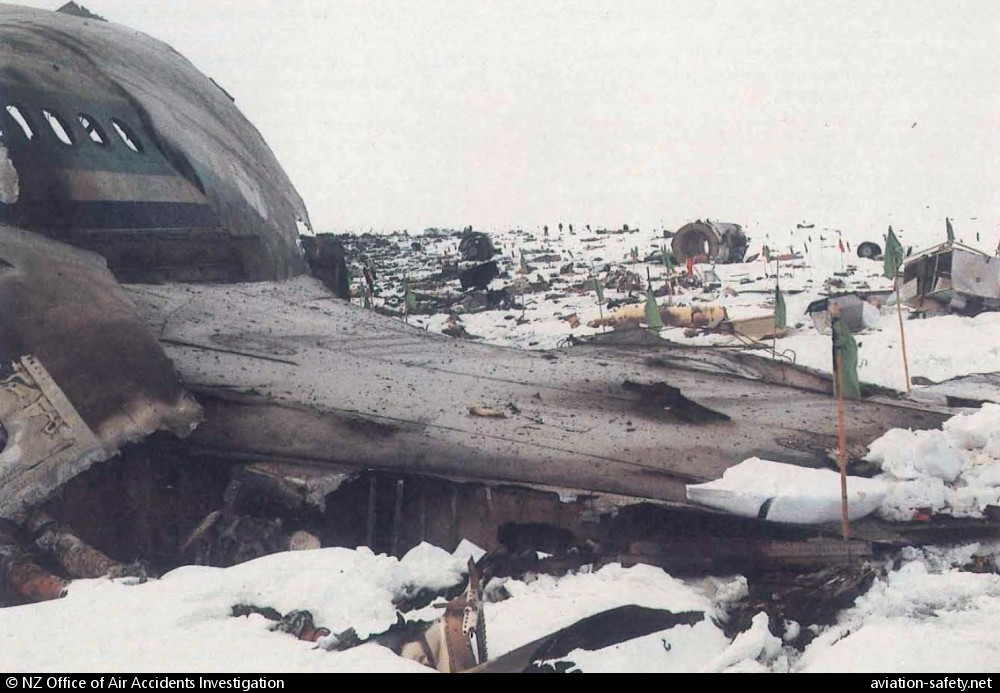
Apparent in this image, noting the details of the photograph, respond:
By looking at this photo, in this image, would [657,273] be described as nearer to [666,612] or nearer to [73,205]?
[73,205]

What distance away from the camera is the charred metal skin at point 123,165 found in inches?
434

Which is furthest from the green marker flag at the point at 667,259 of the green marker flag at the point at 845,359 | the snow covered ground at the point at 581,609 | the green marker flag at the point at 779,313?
the snow covered ground at the point at 581,609

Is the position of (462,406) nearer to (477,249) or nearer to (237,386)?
(237,386)

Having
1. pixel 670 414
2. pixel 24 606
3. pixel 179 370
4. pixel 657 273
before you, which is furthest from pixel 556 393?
pixel 657 273

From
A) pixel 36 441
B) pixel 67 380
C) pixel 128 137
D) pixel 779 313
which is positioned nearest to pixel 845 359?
pixel 67 380

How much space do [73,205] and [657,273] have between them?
2207 centimetres

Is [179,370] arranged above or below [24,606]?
above

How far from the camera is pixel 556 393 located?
10.2 metres

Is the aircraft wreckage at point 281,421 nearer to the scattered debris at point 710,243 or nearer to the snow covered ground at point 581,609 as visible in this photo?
the snow covered ground at point 581,609

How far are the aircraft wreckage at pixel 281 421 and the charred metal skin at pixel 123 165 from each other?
0.05 meters

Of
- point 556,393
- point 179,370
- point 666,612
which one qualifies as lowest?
point 666,612

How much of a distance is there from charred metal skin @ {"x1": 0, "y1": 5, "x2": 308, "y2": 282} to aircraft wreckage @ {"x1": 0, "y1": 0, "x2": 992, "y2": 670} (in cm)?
5

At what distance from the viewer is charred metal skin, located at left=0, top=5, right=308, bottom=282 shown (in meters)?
11.0

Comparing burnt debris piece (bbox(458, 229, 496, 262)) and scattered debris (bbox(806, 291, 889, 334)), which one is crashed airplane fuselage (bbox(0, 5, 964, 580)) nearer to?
scattered debris (bbox(806, 291, 889, 334))
